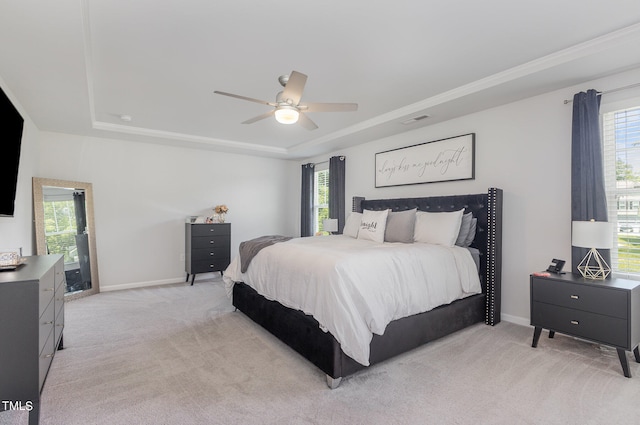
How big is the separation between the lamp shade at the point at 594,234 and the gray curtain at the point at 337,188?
11.3 ft

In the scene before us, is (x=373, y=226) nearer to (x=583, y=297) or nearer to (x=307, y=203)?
(x=583, y=297)

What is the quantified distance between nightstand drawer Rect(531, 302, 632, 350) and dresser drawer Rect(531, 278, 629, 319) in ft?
0.14

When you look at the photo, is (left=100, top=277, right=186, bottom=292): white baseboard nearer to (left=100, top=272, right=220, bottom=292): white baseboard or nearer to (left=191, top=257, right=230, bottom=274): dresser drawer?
(left=100, top=272, right=220, bottom=292): white baseboard

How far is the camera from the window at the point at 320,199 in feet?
20.4

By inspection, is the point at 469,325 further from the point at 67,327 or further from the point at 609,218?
the point at 67,327

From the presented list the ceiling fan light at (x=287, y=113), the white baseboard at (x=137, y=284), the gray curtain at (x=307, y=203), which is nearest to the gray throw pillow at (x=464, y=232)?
the ceiling fan light at (x=287, y=113)

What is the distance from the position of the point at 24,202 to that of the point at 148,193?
5.37 feet

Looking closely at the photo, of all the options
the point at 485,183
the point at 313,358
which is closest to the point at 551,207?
the point at 485,183

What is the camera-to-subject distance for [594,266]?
2.73m

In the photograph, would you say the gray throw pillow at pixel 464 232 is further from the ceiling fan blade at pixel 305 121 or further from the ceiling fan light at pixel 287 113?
the ceiling fan light at pixel 287 113

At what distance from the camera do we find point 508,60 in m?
2.64

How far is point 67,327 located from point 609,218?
5471mm

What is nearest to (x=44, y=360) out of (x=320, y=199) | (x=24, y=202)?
(x=24, y=202)

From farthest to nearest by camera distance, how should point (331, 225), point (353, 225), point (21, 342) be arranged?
point (331, 225)
point (353, 225)
point (21, 342)
